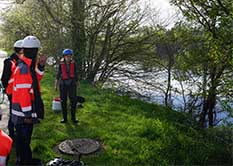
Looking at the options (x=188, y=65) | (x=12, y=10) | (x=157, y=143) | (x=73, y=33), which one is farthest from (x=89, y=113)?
(x=12, y=10)

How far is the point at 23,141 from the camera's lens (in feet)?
19.2

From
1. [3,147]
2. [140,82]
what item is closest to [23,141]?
[3,147]


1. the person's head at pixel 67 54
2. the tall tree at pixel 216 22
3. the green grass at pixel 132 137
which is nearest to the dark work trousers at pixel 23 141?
the green grass at pixel 132 137

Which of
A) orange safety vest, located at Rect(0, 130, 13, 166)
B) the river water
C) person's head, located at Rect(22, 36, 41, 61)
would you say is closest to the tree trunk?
the river water

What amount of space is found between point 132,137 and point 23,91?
351 centimetres

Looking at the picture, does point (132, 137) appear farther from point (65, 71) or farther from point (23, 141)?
point (23, 141)

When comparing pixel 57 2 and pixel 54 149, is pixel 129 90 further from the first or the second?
pixel 54 149

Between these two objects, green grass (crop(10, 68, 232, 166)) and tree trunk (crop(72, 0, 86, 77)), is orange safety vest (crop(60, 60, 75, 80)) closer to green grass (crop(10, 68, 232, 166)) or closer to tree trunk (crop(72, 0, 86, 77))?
green grass (crop(10, 68, 232, 166))

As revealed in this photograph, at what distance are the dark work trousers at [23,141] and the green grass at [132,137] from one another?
708 millimetres

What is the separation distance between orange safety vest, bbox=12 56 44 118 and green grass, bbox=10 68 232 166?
1.45m

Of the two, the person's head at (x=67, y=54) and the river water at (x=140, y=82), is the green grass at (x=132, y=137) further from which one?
the river water at (x=140, y=82)

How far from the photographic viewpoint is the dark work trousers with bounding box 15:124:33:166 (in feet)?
18.9

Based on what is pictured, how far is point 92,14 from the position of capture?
16719 millimetres

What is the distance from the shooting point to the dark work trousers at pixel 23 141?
5758 millimetres
